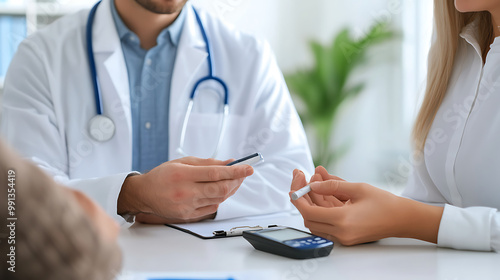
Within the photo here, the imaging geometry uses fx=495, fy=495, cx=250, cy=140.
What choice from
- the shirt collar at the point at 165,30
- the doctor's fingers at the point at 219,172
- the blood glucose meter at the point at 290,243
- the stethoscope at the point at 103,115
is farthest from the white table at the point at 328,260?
the shirt collar at the point at 165,30

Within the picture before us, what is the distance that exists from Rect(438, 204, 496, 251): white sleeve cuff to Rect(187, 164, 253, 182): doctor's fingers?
34cm

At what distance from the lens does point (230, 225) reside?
3.43 ft

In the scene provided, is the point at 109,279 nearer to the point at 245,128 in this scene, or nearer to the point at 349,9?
the point at 245,128

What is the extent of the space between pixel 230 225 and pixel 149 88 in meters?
0.62

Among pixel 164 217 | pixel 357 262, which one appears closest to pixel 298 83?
pixel 164 217

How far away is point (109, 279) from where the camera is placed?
31 cm

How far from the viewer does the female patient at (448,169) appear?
32.4 inches

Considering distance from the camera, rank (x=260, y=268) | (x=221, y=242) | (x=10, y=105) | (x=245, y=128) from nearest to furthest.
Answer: (x=260, y=268)
(x=221, y=242)
(x=10, y=105)
(x=245, y=128)

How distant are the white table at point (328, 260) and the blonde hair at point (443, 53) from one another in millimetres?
410

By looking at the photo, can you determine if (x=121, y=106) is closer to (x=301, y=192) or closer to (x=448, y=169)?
(x=301, y=192)

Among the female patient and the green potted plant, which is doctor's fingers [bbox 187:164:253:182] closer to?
the female patient

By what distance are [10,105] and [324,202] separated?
3.01ft

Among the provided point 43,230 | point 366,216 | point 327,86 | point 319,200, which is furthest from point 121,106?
point 327,86

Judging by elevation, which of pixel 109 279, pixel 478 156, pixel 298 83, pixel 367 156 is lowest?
pixel 367 156
